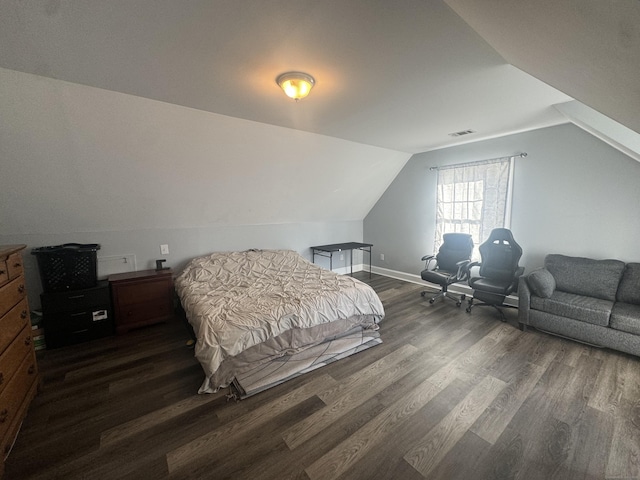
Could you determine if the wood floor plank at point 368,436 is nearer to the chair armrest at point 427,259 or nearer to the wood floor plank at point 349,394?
the wood floor plank at point 349,394

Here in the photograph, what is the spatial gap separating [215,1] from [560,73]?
1.90 m

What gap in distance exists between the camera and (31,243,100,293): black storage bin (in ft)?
8.52

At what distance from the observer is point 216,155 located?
3.01m

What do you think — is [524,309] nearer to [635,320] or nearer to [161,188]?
[635,320]

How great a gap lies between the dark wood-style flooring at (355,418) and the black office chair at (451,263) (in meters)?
1.17

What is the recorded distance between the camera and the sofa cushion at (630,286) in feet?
8.61

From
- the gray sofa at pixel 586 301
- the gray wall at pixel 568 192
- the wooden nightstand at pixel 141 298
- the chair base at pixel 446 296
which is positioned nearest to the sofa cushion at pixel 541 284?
the gray sofa at pixel 586 301

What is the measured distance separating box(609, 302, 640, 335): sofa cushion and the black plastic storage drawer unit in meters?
5.21

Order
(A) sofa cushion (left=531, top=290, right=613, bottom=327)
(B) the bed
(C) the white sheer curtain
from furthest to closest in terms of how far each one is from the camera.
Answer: (C) the white sheer curtain < (A) sofa cushion (left=531, top=290, right=613, bottom=327) < (B) the bed

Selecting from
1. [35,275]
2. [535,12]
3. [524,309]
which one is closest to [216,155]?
[35,275]

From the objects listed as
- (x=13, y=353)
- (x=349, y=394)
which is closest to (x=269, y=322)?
(x=349, y=394)

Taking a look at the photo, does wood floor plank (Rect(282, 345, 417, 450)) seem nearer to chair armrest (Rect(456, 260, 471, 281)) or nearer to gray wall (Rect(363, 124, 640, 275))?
chair armrest (Rect(456, 260, 471, 281))

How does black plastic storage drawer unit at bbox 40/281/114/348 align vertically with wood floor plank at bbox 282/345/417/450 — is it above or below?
above

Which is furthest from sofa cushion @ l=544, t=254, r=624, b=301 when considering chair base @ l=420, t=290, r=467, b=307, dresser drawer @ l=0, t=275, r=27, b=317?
dresser drawer @ l=0, t=275, r=27, b=317
